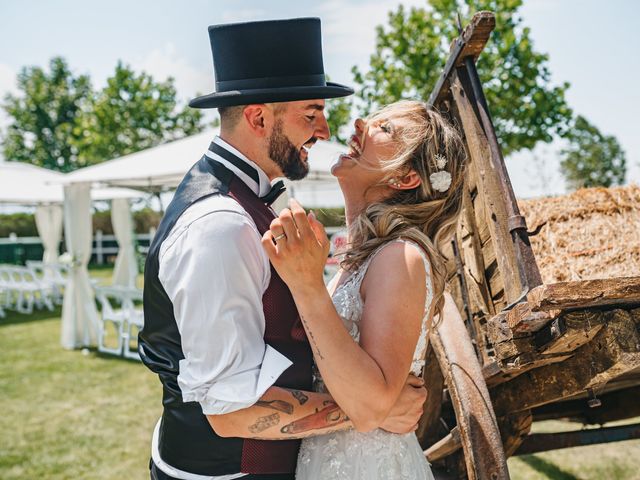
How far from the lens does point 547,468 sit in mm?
4336

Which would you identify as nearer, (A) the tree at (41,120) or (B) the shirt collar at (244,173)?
(B) the shirt collar at (244,173)

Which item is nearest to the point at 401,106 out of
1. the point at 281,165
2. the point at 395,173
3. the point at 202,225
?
the point at 395,173

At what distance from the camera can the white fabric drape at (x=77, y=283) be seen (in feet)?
28.9

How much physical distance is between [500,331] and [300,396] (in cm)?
59

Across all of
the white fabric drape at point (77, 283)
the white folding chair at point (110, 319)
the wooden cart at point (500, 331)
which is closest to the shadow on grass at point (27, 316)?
the white fabric drape at point (77, 283)

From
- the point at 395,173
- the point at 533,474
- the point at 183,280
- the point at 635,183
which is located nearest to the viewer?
the point at 183,280

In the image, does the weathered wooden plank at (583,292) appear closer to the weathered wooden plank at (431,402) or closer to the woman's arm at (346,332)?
the woman's arm at (346,332)

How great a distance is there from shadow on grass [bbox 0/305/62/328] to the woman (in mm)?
11429

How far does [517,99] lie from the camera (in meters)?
10.5

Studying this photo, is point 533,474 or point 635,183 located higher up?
point 635,183

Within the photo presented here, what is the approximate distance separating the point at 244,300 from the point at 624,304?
94 cm

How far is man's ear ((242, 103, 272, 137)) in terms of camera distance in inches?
62.4

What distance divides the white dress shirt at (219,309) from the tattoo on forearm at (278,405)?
0.06 m

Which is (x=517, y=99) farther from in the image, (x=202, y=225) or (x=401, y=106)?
(x=202, y=225)
